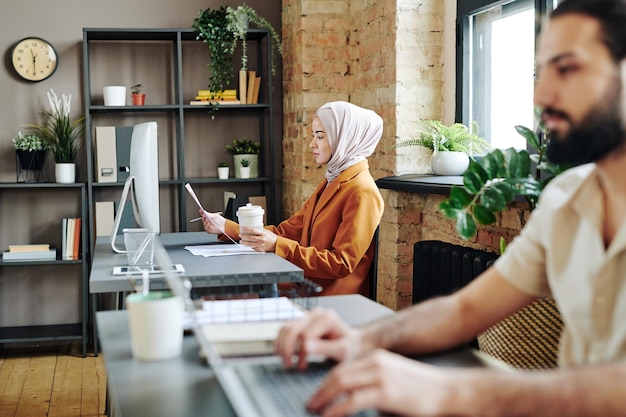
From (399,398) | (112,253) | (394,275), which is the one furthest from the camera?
(394,275)

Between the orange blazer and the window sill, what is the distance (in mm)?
283

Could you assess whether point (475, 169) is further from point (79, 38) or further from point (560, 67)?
point (79, 38)

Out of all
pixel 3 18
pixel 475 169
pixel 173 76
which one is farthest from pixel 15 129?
pixel 475 169

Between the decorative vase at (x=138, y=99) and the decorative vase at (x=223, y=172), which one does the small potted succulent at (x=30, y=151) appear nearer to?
the decorative vase at (x=138, y=99)

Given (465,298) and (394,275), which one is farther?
(394,275)

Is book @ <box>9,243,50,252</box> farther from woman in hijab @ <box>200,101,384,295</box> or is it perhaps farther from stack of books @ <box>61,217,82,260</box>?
woman in hijab @ <box>200,101,384,295</box>

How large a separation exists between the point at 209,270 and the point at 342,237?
2.06 feet

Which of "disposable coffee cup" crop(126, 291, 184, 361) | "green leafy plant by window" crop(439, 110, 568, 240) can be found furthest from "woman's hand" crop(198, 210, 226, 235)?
"disposable coffee cup" crop(126, 291, 184, 361)

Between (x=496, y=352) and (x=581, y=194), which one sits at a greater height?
(x=581, y=194)

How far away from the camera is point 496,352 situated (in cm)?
236

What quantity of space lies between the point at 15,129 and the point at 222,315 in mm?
3824

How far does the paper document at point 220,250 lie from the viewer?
3.06m

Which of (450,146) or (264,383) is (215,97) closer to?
(450,146)

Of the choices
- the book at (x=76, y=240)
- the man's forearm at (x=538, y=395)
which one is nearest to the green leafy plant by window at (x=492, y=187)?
the man's forearm at (x=538, y=395)
